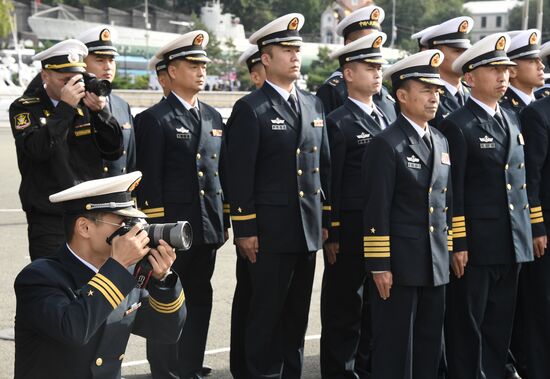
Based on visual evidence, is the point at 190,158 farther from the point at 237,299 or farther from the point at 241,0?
the point at 241,0

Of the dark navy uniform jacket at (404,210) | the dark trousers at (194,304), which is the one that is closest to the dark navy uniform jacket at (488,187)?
the dark navy uniform jacket at (404,210)

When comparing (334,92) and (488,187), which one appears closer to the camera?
(488,187)

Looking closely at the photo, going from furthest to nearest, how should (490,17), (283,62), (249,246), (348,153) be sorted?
1. (490,17)
2. (348,153)
3. (283,62)
4. (249,246)

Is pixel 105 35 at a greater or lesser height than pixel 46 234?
greater

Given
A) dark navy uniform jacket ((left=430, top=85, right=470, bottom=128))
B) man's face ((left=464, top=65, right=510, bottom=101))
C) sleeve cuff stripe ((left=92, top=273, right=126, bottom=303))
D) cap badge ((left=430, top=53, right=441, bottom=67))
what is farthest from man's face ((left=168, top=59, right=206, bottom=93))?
sleeve cuff stripe ((left=92, top=273, right=126, bottom=303))

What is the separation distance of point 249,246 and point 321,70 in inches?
2646

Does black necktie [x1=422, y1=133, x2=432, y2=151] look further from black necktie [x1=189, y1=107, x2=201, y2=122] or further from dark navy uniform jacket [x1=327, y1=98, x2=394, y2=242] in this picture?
black necktie [x1=189, y1=107, x2=201, y2=122]

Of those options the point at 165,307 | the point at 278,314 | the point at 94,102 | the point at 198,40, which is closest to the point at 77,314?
the point at 165,307

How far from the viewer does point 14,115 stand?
574 cm

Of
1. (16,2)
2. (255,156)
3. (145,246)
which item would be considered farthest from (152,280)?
(16,2)

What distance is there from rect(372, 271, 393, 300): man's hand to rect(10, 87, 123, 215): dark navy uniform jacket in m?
1.65

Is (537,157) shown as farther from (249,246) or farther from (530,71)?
(249,246)

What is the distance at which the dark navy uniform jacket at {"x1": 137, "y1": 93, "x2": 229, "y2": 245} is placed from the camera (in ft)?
20.1

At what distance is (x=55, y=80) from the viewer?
5660mm
